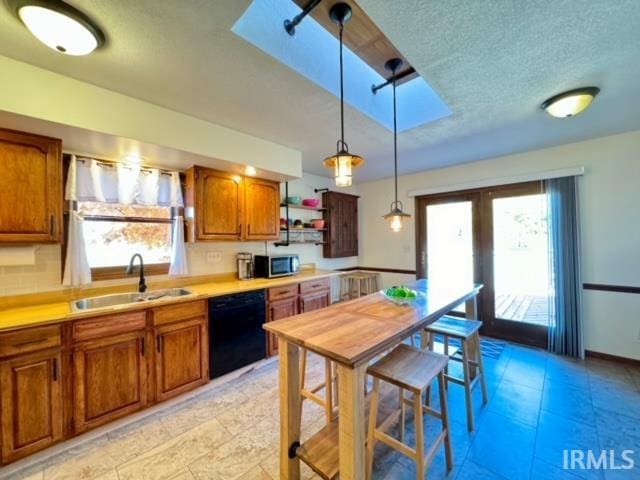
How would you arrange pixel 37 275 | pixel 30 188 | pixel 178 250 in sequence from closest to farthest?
1. pixel 30 188
2. pixel 37 275
3. pixel 178 250

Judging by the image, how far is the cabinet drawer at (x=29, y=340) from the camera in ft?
5.11

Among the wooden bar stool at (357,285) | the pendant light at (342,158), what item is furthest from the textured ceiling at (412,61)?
the wooden bar stool at (357,285)

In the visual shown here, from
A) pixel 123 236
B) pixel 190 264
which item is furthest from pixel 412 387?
pixel 123 236

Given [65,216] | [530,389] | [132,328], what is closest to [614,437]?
[530,389]

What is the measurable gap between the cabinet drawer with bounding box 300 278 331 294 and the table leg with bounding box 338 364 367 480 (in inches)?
85.4

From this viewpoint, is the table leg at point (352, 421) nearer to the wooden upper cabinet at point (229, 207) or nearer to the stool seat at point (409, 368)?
the stool seat at point (409, 368)

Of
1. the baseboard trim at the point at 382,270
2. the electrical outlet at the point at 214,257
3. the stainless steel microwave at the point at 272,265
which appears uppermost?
the electrical outlet at the point at 214,257

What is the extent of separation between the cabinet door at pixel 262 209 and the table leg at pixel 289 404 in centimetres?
186

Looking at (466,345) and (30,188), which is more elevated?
(30,188)

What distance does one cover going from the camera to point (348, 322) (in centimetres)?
152

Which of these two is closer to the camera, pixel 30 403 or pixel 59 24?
pixel 59 24

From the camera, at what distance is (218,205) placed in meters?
2.82

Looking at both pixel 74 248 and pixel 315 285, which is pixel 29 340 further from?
pixel 315 285

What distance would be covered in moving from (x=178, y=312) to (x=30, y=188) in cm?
133
